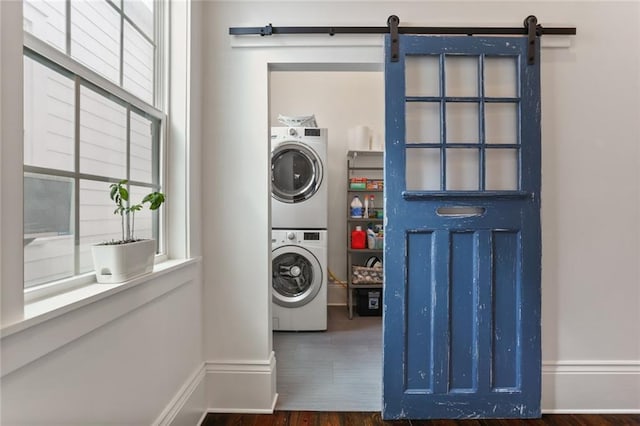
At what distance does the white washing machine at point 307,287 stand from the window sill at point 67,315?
179 centimetres

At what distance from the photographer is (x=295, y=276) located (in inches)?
124

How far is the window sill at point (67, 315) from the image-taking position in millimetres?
723

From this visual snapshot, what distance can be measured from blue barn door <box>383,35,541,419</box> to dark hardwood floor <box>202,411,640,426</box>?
41 mm

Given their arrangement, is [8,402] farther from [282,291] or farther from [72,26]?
[282,291]

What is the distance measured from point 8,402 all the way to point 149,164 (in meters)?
1.05

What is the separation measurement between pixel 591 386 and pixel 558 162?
1203 millimetres

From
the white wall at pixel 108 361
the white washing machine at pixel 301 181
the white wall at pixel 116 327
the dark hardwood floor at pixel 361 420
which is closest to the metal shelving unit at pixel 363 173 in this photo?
the white washing machine at pixel 301 181

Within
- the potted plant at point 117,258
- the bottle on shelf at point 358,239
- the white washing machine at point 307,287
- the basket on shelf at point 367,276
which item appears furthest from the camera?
the bottle on shelf at point 358,239

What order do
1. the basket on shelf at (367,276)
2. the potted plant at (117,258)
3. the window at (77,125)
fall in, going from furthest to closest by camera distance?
the basket on shelf at (367,276) → the potted plant at (117,258) → the window at (77,125)

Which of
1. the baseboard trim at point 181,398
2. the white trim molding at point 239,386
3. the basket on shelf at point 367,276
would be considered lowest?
the white trim molding at point 239,386

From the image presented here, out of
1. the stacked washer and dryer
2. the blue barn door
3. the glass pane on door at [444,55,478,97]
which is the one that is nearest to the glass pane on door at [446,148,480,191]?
the blue barn door

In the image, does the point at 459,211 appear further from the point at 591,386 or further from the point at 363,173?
the point at 363,173

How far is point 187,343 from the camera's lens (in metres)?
1.67

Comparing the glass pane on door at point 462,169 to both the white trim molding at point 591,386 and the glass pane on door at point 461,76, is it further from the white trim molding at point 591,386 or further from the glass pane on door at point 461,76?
the white trim molding at point 591,386
